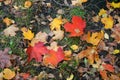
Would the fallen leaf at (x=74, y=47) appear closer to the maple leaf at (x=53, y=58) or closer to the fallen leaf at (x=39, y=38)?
the maple leaf at (x=53, y=58)

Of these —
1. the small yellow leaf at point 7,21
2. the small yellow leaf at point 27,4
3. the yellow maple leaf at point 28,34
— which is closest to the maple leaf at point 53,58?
the yellow maple leaf at point 28,34

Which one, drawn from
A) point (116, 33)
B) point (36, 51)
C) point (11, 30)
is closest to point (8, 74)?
point (36, 51)

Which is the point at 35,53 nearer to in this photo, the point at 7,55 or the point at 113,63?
the point at 7,55

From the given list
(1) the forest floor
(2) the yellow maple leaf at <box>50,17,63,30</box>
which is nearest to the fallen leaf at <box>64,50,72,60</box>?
(1) the forest floor

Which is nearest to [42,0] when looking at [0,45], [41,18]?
[41,18]

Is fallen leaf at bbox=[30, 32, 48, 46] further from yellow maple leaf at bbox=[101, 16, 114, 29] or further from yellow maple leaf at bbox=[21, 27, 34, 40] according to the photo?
yellow maple leaf at bbox=[101, 16, 114, 29]

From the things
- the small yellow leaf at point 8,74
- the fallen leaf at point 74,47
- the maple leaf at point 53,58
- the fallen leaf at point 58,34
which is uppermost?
the fallen leaf at point 58,34
